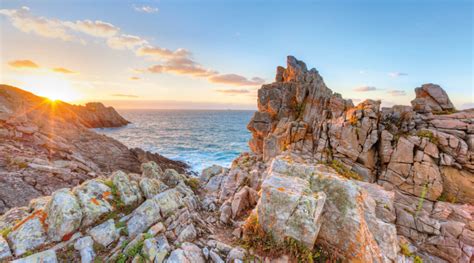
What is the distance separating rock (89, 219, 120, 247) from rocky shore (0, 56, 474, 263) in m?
0.03

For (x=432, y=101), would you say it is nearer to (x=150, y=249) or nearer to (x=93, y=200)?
(x=150, y=249)

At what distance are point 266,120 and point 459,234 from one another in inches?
844

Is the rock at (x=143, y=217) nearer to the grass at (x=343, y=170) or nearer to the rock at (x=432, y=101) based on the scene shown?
the grass at (x=343, y=170)

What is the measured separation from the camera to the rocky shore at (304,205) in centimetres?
641

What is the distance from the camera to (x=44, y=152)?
2473 cm

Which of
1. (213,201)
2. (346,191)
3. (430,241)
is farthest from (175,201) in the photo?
(430,241)

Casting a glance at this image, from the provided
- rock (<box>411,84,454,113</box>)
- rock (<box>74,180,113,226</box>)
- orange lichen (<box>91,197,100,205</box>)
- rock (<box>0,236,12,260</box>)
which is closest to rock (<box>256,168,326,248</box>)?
rock (<box>74,180,113,226</box>)

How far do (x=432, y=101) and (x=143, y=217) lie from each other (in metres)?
30.8

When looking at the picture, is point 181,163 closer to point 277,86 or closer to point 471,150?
point 277,86

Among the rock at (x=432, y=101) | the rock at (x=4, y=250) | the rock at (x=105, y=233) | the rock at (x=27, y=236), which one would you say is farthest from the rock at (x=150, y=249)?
the rock at (x=432, y=101)

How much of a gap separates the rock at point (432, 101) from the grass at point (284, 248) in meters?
23.4

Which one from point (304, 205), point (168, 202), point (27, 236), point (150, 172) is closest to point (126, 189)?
point (168, 202)

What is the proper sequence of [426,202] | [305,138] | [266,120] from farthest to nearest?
[266,120]
[305,138]
[426,202]

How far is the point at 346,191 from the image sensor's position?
273 inches
